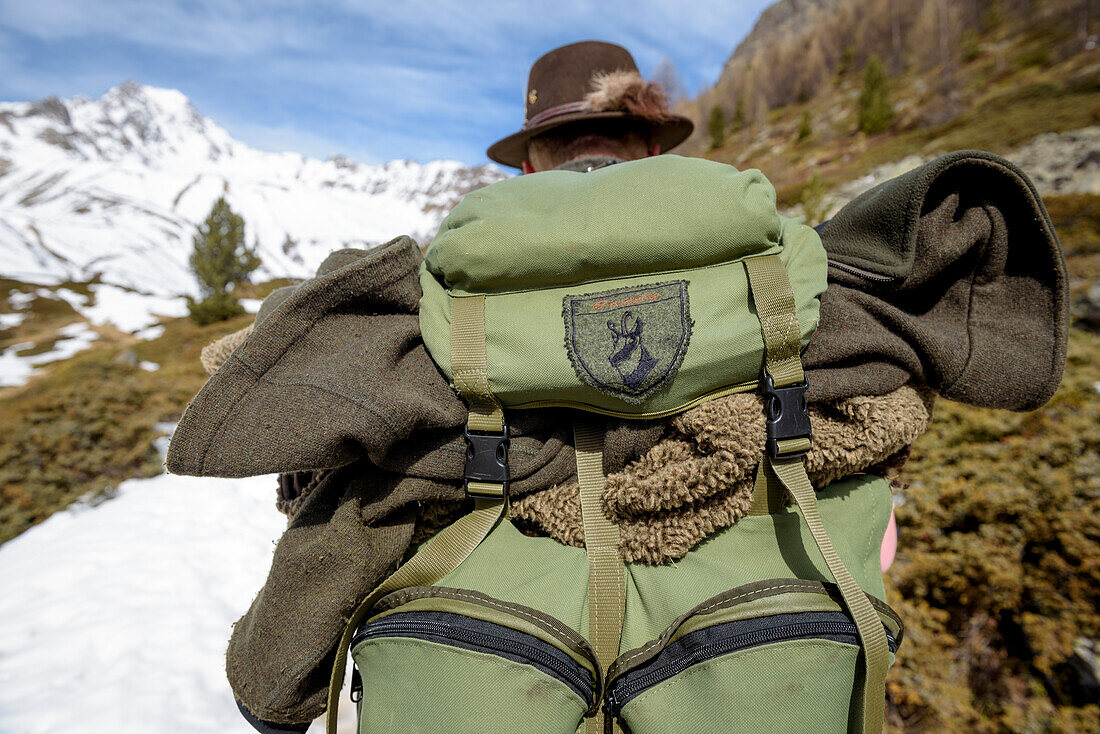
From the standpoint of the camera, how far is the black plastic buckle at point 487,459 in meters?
0.99

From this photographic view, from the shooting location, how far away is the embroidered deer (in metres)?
0.94

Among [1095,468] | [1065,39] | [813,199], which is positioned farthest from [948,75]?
[1095,468]

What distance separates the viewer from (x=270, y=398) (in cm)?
87

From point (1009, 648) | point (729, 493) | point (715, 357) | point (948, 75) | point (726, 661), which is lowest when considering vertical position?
point (1009, 648)

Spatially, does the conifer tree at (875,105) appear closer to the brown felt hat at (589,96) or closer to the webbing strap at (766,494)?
the brown felt hat at (589,96)

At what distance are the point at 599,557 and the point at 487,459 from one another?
1.05 feet

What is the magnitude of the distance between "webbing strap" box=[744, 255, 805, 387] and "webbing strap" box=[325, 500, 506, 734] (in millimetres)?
646

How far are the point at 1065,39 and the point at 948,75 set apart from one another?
445 centimetres

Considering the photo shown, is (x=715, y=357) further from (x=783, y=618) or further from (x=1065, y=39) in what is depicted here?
(x=1065, y=39)

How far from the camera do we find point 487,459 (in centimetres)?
100

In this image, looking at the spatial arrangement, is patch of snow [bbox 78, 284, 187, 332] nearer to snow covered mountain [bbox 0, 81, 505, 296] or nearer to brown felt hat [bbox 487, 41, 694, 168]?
snow covered mountain [bbox 0, 81, 505, 296]

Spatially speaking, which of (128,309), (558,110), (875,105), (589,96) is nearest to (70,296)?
(128,309)

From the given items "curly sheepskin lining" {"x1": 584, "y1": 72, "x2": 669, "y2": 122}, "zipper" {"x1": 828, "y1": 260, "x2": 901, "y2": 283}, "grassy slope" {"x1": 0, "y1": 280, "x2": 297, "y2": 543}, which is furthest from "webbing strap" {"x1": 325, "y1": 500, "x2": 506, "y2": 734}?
"grassy slope" {"x1": 0, "y1": 280, "x2": 297, "y2": 543}

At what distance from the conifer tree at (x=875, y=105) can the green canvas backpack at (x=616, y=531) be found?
28321mm
